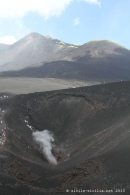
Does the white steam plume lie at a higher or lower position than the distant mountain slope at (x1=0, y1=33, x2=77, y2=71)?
lower

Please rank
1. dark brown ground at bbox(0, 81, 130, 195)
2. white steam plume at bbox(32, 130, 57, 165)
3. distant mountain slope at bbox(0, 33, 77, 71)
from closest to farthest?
dark brown ground at bbox(0, 81, 130, 195), white steam plume at bbox(32, 130, 57, 165), distant mountain slope at bbox(0, 33, 77, 71)

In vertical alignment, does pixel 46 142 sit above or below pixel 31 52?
below

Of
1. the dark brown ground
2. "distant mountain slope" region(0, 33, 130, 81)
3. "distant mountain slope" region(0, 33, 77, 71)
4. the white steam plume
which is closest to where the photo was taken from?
the dark brown ground

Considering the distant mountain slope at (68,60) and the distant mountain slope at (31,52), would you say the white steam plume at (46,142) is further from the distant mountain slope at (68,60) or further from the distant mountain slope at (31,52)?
the distant mountain slope at (31,52)

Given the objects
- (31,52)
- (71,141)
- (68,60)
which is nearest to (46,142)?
(71,141)

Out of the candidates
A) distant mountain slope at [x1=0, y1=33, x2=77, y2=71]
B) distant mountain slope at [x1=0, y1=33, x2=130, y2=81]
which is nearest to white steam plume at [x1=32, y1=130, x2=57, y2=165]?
distant mountain slope at [x1=0, y1=33, x2=130, y2=81]

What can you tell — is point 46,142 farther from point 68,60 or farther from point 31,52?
point 31,52

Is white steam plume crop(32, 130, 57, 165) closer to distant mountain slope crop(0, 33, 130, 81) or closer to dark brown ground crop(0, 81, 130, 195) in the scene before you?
dark brown ground crop(0, 81, 130, 195)

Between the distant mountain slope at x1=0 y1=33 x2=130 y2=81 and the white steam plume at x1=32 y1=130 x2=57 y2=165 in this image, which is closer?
the white steam plume at x1=32 y1=130 x2=57 y2=165

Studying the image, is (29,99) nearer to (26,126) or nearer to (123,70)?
(26,126)
